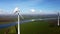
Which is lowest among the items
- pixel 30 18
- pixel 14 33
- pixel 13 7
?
pixel 14 33

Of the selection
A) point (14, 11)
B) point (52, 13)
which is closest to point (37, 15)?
point (52, 13)

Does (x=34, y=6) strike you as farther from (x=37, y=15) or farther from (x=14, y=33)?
(x=14, y=33)

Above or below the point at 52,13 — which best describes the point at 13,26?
below

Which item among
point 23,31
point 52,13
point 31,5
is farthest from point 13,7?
point 52,13

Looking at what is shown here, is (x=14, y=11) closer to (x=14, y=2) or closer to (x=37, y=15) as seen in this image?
(x=14, y=2)

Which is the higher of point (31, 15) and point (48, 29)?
point (31, 15)
